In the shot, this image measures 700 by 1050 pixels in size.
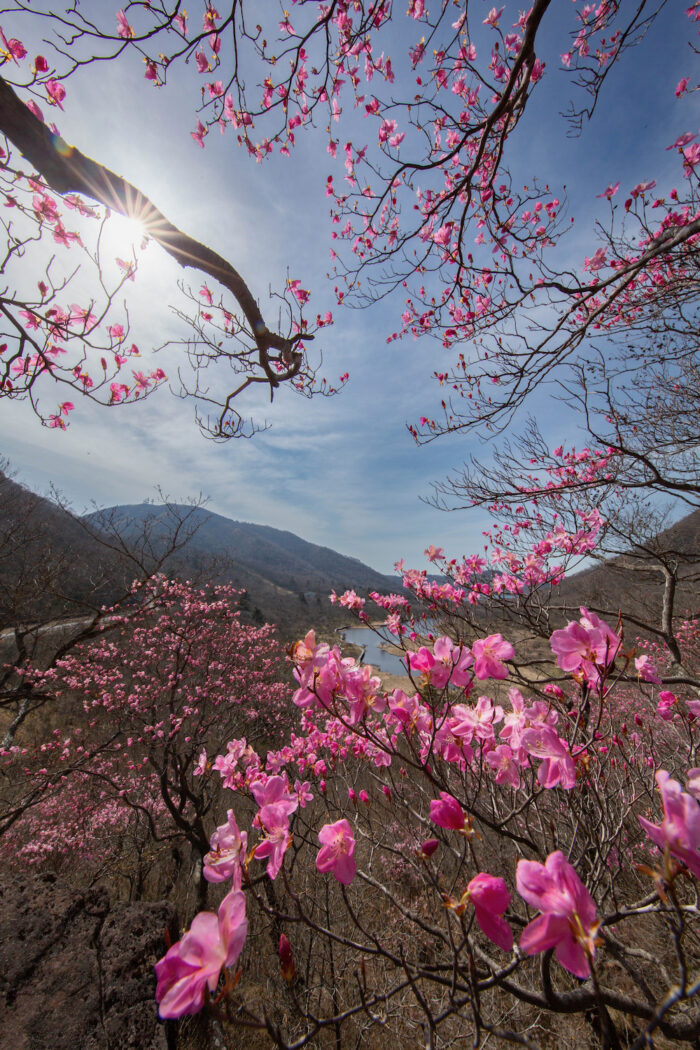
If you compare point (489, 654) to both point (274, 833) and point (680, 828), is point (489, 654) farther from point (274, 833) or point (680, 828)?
point (274, 833)

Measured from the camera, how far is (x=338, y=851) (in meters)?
1.16

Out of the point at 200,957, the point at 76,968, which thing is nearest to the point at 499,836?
the point at 200,957

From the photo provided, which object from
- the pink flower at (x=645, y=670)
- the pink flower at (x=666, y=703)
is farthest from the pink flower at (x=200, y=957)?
the pink flower at (x=666, y=703)

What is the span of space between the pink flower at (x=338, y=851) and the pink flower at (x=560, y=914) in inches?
21.7

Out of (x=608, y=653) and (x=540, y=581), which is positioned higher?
(x=540, y=581)

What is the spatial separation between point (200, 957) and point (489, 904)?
635 millimetres

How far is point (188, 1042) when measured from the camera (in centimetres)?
329

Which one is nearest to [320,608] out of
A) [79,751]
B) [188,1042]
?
[79,751]

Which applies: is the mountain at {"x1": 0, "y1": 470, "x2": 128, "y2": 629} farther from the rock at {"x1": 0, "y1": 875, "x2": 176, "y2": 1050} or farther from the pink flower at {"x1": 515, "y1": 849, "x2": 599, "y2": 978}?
the pink flower at {"x1": 515, "y1": 849, "x2": 599, "y2": 978}

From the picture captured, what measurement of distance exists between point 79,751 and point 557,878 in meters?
11.2

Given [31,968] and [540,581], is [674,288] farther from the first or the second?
[31,968]

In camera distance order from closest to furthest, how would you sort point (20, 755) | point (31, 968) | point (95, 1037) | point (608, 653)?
A: point (608, 653) → point (95, 1037) → point (31, 968) → point (20, 755)

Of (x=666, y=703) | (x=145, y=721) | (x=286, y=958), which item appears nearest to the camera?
(x=286, y=958)

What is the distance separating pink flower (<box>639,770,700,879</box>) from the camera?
742mm
